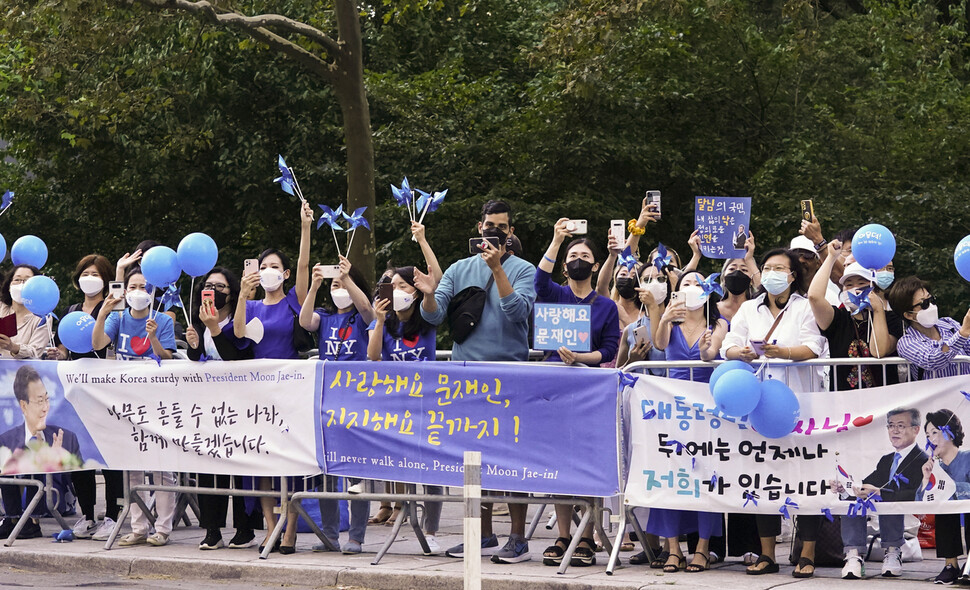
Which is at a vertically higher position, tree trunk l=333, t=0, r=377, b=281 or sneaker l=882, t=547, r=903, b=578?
tree trunk l=333, t=0, r=377, b=281

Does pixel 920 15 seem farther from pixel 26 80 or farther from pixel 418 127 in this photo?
pixel 26 80

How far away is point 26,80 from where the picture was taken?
65.0 feet

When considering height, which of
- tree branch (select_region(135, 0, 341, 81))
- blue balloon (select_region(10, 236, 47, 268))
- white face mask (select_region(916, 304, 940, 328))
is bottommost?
white face mask (select_region(916, 304, 940, 328))

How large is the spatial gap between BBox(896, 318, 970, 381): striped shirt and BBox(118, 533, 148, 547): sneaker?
5842mm

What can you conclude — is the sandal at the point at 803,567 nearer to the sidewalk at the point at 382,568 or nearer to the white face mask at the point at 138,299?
the sidewalk at the point at 382,568

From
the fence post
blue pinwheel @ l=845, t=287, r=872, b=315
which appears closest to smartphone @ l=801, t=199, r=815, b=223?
blue pinwheel @ l=845, t=287, r=872, b=315

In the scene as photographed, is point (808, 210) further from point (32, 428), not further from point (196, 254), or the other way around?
point (32, 428)

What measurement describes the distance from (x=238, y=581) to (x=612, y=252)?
353 centimetres

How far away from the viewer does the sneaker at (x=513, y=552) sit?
8.79m

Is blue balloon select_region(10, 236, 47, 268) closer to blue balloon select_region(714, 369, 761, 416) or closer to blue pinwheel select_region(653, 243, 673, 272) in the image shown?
blue pinwheel select_region(653, 243, 673, 272)

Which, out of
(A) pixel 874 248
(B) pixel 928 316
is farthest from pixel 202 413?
(B) pixel 928 316

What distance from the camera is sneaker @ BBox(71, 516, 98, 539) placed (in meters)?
10.4

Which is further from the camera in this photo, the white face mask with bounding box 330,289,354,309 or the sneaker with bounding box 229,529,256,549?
the sneaker with bounding box 229,529,256,549

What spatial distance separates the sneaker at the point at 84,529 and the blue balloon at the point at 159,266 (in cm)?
223
